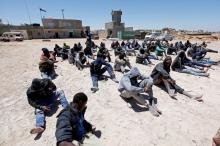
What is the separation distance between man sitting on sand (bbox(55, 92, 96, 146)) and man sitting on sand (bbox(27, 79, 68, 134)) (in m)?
1.23

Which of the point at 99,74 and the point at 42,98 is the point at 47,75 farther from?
the point at 42,98

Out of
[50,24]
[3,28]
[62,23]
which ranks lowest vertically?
[3,28]

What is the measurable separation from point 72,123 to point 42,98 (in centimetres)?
221

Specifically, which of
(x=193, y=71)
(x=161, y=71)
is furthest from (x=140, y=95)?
(x=193, y=71)

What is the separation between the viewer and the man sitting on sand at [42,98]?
484 cm

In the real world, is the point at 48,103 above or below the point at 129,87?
below

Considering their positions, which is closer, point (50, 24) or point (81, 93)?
point (81, 93)

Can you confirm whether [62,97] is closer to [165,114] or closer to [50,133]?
[50,133]

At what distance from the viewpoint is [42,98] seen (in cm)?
533

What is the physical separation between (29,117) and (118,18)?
191 ft

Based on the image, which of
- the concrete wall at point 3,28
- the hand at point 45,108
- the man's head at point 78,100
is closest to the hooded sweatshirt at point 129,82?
the man's head at point 78,100

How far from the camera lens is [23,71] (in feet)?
32.9

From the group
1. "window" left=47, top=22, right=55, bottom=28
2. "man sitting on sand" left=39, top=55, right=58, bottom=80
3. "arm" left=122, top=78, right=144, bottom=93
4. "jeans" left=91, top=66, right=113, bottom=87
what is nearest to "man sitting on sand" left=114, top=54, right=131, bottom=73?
"jeans" left=91, top=66, right=113, bottom=87

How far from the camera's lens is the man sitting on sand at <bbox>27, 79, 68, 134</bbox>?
4.84 meters
